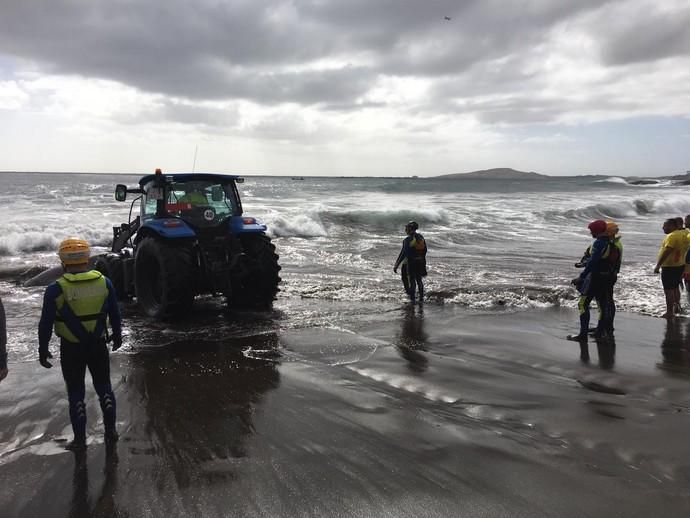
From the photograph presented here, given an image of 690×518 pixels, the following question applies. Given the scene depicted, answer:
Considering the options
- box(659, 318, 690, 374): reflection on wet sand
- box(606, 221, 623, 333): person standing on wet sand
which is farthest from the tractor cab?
box(659, 318, 690, 374): reflection on wet sand

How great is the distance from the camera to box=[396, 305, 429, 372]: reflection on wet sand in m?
5.13

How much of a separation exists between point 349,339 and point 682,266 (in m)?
5.31

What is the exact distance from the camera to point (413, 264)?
8.25 m

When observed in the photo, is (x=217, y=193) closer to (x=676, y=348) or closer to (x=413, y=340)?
(x=413, y=340)

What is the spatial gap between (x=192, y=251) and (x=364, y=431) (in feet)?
13.1

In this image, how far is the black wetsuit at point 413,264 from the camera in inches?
324

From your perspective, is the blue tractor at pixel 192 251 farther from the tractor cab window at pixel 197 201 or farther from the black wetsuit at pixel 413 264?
the black wetsuit at pixel 413 264

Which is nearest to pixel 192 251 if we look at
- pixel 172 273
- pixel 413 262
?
pixel 172 273

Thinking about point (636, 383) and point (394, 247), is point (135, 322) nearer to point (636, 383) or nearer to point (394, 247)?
point (636, 383)

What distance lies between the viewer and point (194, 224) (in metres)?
7.08

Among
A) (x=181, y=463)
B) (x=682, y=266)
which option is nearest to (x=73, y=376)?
(x=181, y=463)

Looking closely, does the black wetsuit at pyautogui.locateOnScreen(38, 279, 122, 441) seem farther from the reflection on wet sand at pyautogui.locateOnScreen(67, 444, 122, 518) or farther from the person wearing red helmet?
the person wearing red helmet

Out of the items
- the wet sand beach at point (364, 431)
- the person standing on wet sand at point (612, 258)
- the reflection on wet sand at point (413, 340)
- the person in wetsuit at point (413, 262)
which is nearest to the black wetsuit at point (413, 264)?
the person in wetsuit at point (413, 262)

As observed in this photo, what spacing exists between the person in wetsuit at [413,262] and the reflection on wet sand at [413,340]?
1.96 feet
